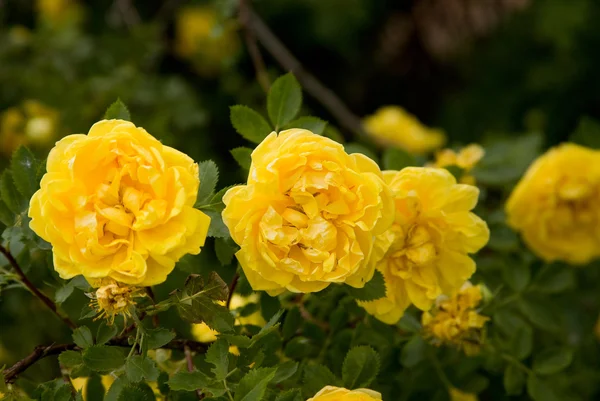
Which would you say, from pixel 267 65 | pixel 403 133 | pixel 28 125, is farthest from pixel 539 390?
pixel 267 65

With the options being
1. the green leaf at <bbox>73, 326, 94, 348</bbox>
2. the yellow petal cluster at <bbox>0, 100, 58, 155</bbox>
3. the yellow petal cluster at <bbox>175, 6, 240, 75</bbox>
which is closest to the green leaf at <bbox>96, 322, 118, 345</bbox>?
the green leaf at <bbox>73, 326, 94, 348</bbox>

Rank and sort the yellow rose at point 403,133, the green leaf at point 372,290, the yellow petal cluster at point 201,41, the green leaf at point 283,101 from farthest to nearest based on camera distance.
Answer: the yellow petal cluster at point 201,41 < the yellow rose at point 403,133 < the green leaf at point 283,101 < the green leaf at point 372,290

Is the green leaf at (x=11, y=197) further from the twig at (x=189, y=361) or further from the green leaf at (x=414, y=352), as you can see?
the green leaf at (x=414, y=352)

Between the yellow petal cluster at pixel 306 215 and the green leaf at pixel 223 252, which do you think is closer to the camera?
the yellow petal cluster at pixel 306 215

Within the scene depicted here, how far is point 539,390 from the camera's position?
1027mm

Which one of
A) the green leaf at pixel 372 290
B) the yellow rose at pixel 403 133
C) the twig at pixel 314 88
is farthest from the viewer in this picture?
the yellow rose at pixel 403 133

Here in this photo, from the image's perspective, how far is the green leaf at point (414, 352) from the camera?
39.0 inches

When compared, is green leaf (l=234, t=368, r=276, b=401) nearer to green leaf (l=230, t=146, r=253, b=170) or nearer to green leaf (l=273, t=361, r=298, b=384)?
green leaf (l=273, t=361, r=298, b=384)

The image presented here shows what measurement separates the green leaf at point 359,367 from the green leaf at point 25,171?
407 millimetres

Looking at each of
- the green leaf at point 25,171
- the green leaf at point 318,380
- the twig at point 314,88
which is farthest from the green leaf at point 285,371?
the twig at point 314,88

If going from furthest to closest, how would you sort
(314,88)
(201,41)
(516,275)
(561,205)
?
(201,41)
(314,88)
(561,205)
(516,275)

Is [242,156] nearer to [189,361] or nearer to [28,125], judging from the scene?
[189,361]

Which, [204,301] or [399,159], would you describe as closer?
[204,301]

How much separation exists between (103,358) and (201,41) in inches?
58.4
